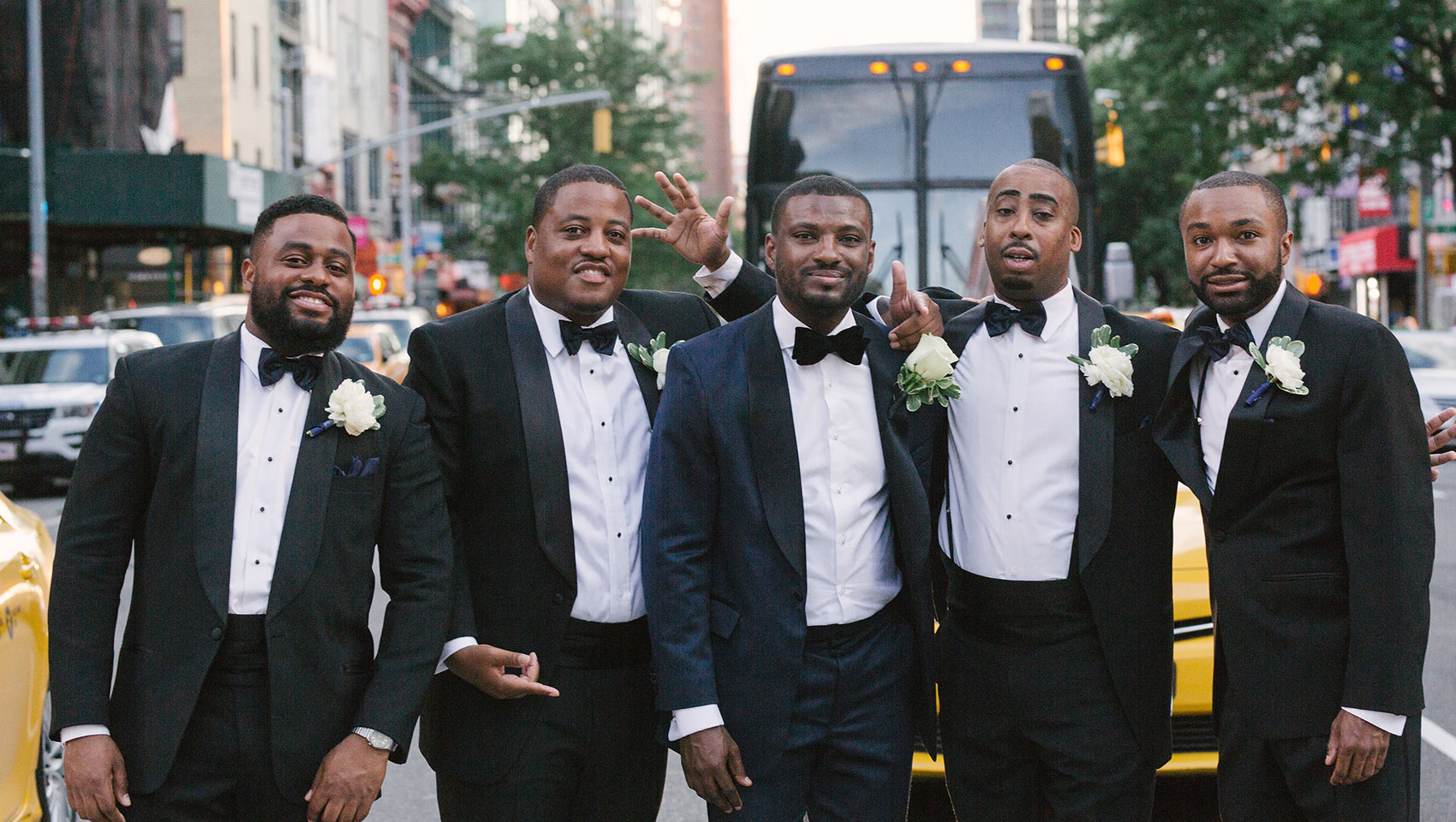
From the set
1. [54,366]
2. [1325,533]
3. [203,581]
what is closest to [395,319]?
[54,366]

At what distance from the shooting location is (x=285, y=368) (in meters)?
3.44

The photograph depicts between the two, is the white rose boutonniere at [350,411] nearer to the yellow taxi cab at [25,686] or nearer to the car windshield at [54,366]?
the yellow taxi cab at [25,686]

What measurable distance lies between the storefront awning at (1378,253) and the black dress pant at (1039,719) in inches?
1664

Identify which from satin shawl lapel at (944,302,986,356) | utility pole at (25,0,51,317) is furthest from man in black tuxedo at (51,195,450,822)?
utility pole at (25,0,51,317)

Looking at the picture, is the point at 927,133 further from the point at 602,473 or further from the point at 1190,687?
the point at 602,473

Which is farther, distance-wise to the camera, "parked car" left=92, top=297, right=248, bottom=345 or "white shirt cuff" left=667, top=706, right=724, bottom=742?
"parked car" left=92, top=297, right=248, bottom=345

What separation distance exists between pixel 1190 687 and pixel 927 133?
22.0 feet

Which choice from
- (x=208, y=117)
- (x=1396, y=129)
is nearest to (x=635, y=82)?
(x=208, y=117)

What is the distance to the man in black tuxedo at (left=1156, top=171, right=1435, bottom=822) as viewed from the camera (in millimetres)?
3473

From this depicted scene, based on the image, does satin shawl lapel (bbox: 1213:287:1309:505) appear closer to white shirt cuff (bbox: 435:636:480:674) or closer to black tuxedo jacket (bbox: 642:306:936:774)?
black tuxedo jacket (bbox: 642:306:936:774)

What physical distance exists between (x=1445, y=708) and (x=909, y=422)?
15.6 ft

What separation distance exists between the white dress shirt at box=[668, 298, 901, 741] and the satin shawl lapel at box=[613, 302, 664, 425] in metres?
0.42

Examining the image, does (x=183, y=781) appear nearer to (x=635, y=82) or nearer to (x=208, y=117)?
(x=208, y=117)

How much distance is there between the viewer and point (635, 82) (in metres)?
51.5
